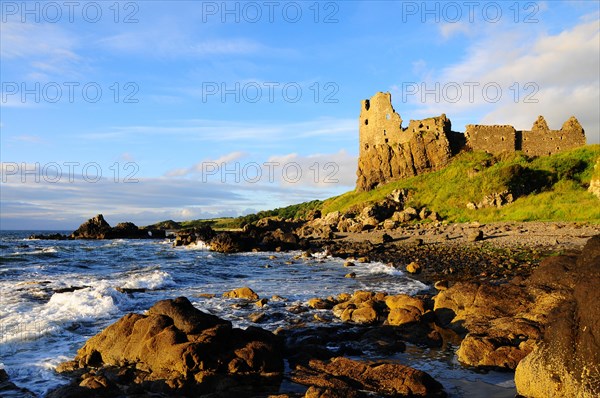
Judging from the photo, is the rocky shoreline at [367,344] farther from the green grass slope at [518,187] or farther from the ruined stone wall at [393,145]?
the ruined stone wall at [393,145]

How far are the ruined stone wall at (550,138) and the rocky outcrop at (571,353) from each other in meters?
65.6

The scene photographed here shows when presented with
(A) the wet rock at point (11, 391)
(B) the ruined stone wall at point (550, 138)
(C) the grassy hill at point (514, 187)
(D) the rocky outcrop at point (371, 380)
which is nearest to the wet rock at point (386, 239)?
(C) the grassy hill at point (514, 187)

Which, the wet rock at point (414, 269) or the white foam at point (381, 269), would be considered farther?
the white foam at point (381, 269)

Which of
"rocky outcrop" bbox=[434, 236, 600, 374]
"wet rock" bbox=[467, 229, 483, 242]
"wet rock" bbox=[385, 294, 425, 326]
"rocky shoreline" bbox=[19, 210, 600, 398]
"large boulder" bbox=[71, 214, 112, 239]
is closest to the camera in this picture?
"rocky outcrop" bbox=[434, 236, 600, 374]

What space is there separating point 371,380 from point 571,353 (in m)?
3.62

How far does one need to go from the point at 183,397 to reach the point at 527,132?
7067 centimetres

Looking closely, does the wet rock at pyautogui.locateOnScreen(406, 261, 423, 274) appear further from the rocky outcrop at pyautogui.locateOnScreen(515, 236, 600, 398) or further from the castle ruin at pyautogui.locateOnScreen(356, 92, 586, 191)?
the castle ruin at pyautogui.locateOnScreen(356, 92, 586, 191)

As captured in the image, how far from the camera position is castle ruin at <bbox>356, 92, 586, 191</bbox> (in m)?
66.6

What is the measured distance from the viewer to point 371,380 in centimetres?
903

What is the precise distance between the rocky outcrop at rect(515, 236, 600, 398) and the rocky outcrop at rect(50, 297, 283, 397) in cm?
507

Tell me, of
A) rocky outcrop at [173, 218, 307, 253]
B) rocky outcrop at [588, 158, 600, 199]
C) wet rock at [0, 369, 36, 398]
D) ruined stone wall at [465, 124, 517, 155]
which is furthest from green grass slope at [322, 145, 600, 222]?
wet rock at [0, 369, 36, 398]

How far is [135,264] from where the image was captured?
1426 inches

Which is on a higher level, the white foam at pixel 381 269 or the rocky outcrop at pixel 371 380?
the rocky outcrop at pixel 371 380

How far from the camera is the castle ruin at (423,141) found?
218ft
